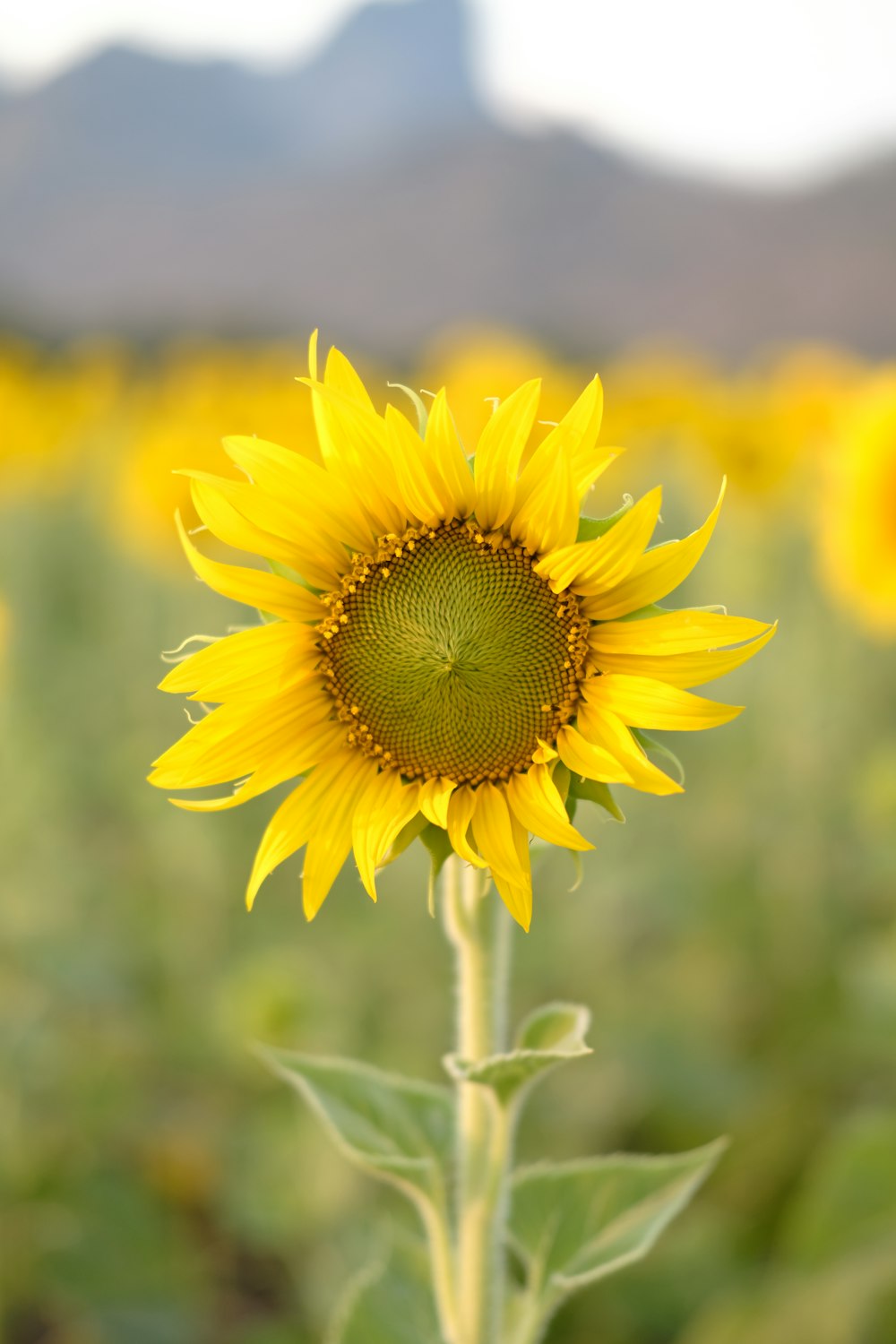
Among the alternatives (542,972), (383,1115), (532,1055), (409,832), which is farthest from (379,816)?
(542,972)

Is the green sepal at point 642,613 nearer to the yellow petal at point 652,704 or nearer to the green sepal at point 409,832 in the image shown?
the yellow petal at point 652,704

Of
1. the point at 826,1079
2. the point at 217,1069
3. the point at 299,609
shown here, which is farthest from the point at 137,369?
the point at 299,609

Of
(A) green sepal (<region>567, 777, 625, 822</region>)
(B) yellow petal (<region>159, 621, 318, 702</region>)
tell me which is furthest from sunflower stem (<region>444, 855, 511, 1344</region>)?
(B) yellow petal (<region>159, 621, 318, 702</region>)

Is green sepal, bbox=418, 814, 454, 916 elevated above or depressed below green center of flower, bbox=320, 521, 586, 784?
below

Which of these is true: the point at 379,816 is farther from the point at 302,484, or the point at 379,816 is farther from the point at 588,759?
the point at 302,484

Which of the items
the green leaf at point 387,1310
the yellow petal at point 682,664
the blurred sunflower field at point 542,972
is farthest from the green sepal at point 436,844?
the blurred sunflower field at point 542,972

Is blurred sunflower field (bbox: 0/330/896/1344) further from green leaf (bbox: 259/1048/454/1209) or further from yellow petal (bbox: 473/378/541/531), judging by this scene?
yellow petal (bbox: 473/378/541/531)
